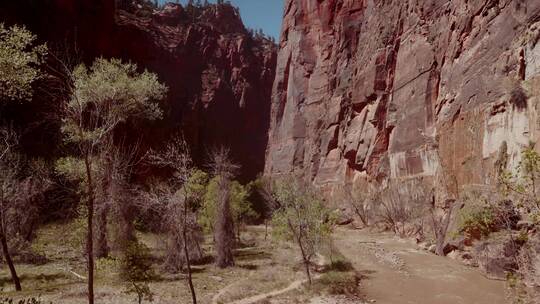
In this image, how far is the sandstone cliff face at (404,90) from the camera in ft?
106

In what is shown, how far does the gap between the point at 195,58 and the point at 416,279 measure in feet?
309

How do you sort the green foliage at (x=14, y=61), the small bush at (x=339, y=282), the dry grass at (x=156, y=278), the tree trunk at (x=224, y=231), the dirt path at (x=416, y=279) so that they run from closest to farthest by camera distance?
1. the green foliage at (x=14, y=61)
2. the dry grass at (x=156, y=278)
3. the dirt path at (x=416, y=279)
4. the small bush at (x=339, y=282)
5. the tree trunk at (x=224, y=231)

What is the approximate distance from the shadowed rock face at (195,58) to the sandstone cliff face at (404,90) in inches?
567

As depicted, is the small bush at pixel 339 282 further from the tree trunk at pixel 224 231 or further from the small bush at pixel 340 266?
the tree trunk at pixel 224 231

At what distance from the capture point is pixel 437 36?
49.9m

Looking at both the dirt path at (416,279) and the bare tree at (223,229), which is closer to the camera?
the dirt path at (416,279)

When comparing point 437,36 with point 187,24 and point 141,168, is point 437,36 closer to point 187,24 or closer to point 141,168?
point 141,168

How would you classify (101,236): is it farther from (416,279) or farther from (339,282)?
(416,279)

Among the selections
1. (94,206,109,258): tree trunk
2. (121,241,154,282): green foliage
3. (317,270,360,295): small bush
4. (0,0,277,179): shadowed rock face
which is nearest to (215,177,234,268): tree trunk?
(317,270,360,295): small bush

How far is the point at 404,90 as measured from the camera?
182 ft

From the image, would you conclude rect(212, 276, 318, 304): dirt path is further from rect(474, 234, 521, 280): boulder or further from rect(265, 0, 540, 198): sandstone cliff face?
rect(265, 0, 540, 198): sandstone cliff face

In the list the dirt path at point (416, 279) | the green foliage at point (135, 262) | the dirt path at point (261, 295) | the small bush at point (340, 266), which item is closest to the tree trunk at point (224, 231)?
the dirt path at point (261, 295)

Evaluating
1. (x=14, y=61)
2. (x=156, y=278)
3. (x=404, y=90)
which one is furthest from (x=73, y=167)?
(x=404, y=90)

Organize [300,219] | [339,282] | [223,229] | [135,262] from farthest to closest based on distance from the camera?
[223,229]
[300,219]
[339,282]
[135,262]
